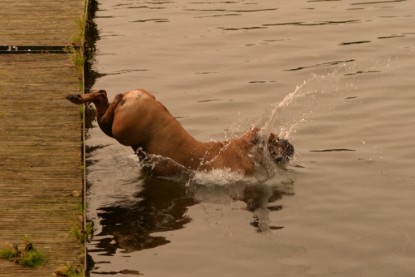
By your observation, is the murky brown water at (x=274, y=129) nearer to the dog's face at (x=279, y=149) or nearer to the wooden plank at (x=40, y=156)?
the dog's face at (x=279, y=149)

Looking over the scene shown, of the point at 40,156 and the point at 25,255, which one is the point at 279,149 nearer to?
the point at 40,156

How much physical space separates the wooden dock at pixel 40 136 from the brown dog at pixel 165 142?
58 centimetres

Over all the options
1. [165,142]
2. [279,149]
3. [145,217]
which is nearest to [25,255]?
[145,217]

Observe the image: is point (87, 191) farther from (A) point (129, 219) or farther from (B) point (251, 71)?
(B) point (251, 71)

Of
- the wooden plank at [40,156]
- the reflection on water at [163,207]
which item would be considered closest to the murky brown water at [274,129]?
the reflection on water at [163,207]

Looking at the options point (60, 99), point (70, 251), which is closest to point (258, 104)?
point (60, 99)

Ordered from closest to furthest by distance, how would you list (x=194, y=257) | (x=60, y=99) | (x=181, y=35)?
(x=194, y=257)
(x=60, y=99)
(x=181, y=35)

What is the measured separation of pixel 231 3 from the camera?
20438 millimetres

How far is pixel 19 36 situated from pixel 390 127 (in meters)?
5.35

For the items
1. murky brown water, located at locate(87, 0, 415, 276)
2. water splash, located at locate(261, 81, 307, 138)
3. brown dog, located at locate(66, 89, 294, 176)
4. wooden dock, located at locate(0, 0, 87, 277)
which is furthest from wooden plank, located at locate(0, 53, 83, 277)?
water splash, located at locate(261, 81, 307, 138)

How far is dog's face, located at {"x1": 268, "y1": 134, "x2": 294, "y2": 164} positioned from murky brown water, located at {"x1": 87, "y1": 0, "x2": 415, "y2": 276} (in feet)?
0.68

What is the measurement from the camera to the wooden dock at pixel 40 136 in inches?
404

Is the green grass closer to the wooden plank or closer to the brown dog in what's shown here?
the wooden plank

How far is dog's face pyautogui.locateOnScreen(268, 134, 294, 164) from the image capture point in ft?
41.0
